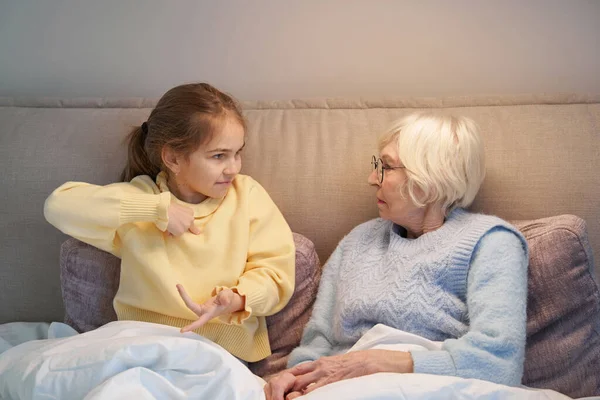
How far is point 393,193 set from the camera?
5.72 ft

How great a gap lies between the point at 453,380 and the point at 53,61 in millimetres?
1722

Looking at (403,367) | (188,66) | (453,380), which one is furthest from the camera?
(188,66)

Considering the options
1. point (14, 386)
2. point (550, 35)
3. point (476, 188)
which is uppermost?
point (550, 35)

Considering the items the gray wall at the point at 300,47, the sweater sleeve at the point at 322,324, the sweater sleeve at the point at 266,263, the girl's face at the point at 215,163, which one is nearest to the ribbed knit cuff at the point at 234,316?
the sweater sleeve at the point at 266,263

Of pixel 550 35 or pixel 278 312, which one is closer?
pixel 278 312

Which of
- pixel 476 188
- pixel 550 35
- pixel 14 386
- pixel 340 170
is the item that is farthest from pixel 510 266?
pixel 14 386

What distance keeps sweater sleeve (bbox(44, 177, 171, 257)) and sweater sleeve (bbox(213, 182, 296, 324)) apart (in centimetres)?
24

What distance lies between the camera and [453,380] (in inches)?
55.1

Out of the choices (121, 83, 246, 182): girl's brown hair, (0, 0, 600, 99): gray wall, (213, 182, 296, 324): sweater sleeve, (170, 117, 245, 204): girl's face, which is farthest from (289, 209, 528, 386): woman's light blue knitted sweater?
(0, 0, 600, 99): gray wall

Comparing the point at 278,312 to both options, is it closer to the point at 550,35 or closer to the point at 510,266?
the point at 510,266

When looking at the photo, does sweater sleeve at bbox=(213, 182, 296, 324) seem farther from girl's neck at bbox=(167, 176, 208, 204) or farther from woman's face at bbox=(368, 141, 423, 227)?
woman's face at bbox=(368, 141, 423, 227)

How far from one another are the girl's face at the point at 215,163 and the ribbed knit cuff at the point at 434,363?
660mm

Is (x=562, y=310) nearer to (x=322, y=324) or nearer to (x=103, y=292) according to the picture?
(x=322, y=324)

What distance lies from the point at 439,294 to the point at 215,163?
635mm
